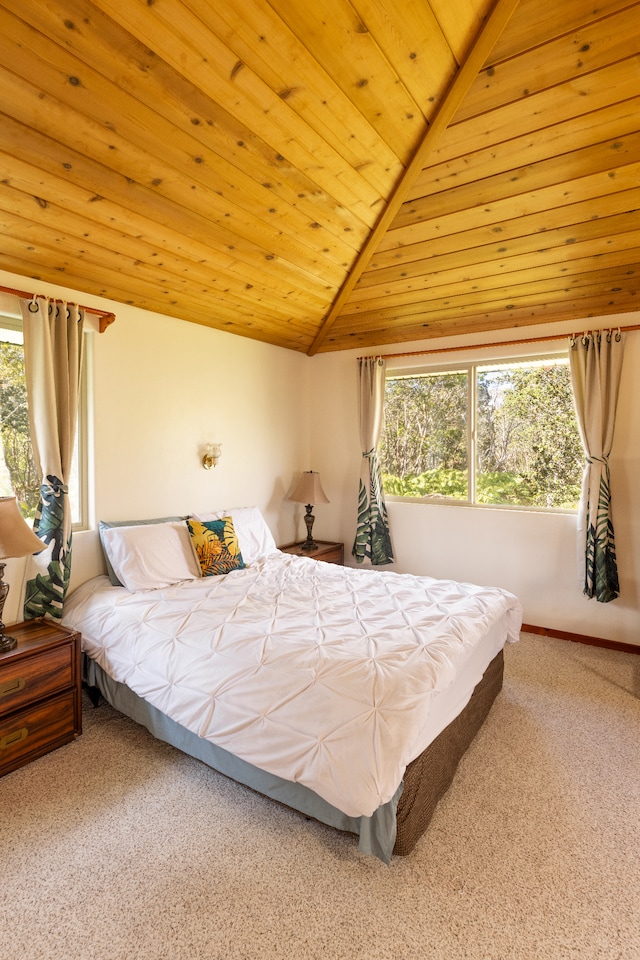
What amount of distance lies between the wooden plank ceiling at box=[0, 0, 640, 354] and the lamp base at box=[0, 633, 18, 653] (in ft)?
6.07

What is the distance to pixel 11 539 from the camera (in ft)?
6.89

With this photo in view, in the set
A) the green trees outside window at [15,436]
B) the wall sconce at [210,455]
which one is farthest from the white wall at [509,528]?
the green trees outside window at [15,436]

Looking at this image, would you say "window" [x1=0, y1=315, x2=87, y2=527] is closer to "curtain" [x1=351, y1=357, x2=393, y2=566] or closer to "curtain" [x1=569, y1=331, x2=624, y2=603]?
"curtain" [x1=351, y1=357, x2=393, y2=566]

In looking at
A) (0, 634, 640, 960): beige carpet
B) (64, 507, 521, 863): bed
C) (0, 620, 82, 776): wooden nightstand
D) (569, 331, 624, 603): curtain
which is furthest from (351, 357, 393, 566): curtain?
(0, 620, 82, 776): wooden nightstand

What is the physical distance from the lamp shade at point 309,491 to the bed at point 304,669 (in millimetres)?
1340

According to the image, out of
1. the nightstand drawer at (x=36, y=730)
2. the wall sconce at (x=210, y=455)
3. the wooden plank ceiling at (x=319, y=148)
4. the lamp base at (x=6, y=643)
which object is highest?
the wooden plank ceiling at (x=319, y=148)

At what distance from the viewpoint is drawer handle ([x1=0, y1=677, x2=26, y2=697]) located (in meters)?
2.05

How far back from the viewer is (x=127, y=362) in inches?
124

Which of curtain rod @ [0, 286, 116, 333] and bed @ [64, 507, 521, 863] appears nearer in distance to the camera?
bed @ [64, 507, 521, 863]

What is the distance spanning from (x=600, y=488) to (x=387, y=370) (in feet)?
6.54

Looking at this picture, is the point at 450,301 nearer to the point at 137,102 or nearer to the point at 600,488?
the point at 600,488

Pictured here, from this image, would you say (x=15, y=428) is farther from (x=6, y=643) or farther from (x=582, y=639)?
(x=582, y=639)

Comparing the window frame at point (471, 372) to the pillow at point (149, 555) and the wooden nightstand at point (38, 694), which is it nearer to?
the pillow at point (149, 555)

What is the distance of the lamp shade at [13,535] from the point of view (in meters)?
2.09
